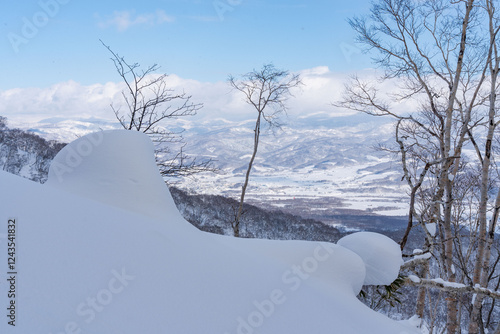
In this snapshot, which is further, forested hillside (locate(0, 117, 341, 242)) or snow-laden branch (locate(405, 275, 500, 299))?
forested hillside (locate(0, 117, 341, 242))

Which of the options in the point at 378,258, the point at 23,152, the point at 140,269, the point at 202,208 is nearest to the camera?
the point at 140,269

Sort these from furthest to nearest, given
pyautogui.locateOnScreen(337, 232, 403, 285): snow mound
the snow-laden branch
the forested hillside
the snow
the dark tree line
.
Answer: the dark tree line < the forested hillside < the snow-laden branch < pyautogui.locateOnScreen(337, 232, 403, 285): snow mound < the snow

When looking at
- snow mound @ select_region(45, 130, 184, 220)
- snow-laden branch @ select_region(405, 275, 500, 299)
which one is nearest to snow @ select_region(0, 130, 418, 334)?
snow mound @ select_region(45, 130, 184, 220)

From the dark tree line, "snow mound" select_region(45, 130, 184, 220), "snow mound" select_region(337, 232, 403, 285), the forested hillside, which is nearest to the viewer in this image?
"snow mound" select_region(45, 130, 184, 220)

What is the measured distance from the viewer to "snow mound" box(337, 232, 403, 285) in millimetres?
2318

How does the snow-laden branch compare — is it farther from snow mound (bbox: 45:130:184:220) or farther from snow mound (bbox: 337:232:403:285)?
snow mound (bbox: 45:130:184:220)

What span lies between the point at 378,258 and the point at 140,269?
1.70 m

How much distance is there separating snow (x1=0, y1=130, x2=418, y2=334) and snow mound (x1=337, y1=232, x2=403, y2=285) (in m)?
0.29

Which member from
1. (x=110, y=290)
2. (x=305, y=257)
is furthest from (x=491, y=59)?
(x=110, y=290)

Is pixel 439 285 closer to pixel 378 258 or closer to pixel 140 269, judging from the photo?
pixel 378 258

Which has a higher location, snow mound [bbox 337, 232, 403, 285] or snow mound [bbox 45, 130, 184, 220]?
snow mound [bbox 45, 130, 184, 220]

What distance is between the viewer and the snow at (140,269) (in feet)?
3.86

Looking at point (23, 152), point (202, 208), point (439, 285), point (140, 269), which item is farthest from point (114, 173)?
point (23, 152)

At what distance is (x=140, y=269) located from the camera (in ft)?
4.57
